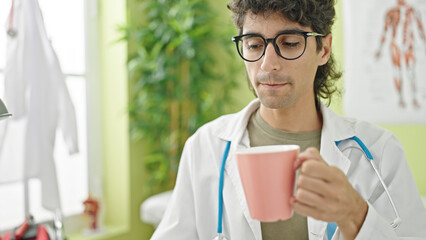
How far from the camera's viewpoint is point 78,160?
2.81m

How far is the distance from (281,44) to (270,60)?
0.22 feet

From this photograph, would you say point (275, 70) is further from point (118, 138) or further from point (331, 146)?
point (118, 138)

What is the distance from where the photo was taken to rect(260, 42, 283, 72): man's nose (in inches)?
42.1

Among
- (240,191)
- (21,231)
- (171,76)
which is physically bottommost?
(21,231)

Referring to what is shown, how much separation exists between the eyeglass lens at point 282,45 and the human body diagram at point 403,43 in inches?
49.3

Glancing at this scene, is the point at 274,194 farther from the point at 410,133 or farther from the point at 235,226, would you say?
the point at 410,133

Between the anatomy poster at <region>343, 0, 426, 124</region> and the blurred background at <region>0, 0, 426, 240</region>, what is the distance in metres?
0.77

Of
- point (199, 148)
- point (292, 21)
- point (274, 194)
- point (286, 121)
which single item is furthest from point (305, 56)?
point (274, 194)

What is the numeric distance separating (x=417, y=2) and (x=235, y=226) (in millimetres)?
1582

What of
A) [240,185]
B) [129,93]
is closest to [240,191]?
[240,185]

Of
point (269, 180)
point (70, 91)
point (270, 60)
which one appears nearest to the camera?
point (269, 180)

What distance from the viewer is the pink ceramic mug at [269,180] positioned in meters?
0.68

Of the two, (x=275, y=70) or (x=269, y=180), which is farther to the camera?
(x=275, y=70)

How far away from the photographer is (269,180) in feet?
2.25
